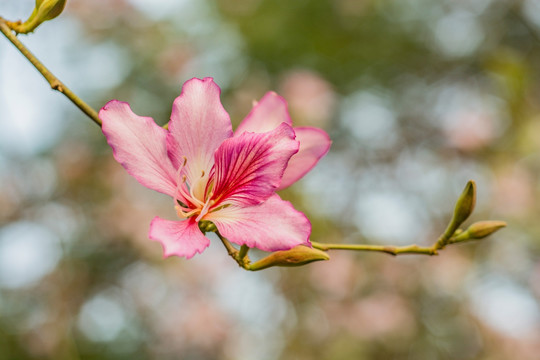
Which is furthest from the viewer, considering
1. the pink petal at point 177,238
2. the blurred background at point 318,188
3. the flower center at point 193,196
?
the blurred background at point 318,188

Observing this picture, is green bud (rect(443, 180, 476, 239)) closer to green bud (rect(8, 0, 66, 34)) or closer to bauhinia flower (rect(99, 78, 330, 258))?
bauhinia flower (rect(99, 78, 330, 258))

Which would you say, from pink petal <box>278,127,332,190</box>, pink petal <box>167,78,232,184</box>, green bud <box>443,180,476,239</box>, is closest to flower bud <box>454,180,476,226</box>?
green bud <box>443,180,476,239</box>

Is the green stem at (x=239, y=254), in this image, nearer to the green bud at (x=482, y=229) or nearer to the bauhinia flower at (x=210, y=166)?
the bauhinia flower at (x=210, y=166)

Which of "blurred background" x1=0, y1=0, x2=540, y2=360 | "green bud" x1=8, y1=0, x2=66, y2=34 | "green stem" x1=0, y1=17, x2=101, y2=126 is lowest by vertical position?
"blurred background" x1=0, y1=0, x2=540, y2=360

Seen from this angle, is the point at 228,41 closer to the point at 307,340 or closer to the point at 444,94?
the point at 444,94

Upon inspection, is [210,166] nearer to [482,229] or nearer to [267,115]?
[267,115]

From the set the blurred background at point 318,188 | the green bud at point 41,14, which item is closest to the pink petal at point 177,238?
the green bud at point 41,14
